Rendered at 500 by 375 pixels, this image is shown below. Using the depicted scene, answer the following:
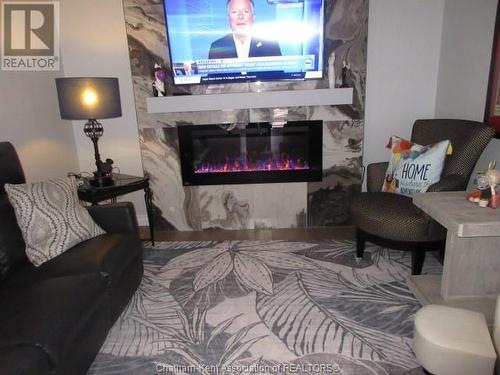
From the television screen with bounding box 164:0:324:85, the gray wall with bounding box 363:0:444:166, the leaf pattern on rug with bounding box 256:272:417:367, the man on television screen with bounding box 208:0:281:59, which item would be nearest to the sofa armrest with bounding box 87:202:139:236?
the leaf pattern on rug with bounding box 256:272:417:367

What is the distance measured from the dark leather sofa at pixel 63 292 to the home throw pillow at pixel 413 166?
6.11 feet

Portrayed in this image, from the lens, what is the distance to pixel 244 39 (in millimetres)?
2818

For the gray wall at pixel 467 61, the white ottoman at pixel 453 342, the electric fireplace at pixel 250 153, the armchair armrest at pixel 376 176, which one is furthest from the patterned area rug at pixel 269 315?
the gray wall at pixel 467 61

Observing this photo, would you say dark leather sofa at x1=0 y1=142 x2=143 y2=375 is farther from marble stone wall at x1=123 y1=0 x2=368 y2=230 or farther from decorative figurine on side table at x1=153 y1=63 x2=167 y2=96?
decorative figurine on side table at x1=153 y1=63 x2=167 y2=96

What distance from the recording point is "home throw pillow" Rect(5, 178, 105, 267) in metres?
1.85

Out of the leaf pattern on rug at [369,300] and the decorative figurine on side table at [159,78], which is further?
the decorative figurine on side table at [159,78]

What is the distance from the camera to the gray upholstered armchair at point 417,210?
2176 mm

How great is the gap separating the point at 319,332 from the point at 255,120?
73.3 inches

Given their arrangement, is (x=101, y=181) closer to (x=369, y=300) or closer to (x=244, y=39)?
(x=244, y=39)

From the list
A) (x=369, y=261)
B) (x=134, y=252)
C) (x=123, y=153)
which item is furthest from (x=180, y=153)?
(x=369, y=261)

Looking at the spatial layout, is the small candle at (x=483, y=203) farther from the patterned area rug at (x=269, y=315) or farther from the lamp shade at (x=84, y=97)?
the lamp shade at (x=84, y=97)

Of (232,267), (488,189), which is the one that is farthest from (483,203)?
(232,267)

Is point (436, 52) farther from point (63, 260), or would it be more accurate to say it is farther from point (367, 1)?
point (63, 260)

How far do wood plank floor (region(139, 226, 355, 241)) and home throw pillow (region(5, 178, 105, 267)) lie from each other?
119 cm
